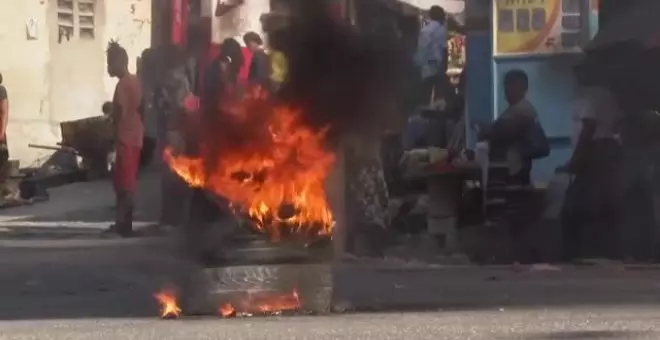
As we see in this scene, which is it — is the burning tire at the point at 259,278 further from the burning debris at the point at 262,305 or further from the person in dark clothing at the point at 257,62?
the person in dark clothing at the point at 257,62

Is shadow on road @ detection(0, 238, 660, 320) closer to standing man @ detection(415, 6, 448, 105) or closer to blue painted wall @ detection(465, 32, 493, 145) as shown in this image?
standing man @ detection(415, 6, 448, 105)

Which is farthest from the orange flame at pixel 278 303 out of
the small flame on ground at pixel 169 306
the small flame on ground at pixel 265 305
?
the small flame on ground at pixel 169 306

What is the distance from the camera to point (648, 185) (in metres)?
11.0

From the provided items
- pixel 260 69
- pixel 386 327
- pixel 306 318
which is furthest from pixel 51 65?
pixel 386 327

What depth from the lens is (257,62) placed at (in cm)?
918

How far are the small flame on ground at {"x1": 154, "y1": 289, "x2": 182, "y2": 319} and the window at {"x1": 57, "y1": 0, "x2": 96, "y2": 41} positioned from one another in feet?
12.8

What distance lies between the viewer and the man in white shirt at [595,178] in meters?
11.1

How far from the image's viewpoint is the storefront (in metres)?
11.2

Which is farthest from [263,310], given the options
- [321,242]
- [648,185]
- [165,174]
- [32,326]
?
[648,185]

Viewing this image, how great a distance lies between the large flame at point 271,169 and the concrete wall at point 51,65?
3.25 meters

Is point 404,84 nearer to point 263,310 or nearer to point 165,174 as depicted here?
point 165,174

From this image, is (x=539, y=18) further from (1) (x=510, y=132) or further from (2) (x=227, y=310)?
(2) (x=227, y=310)

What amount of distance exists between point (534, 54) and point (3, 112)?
4.81 metres

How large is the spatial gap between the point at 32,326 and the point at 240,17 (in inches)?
121
